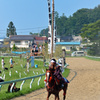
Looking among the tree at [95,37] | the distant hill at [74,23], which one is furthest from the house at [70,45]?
the distant hill at [74,23]

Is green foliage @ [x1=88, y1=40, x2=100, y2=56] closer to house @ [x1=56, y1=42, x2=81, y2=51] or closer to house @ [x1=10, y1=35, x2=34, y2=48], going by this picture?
house @ [x1=56, y1=42, x2=81, y2=51]

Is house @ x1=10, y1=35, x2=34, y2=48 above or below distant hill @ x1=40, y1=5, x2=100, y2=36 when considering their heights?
below

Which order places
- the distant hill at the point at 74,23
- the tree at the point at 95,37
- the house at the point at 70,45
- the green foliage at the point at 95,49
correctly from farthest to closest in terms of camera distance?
1. the distant hill at the point at 74,23
2. the house at the point at 70,45
3. the tree at the point at 95,37
4. the green foliage at the point at 95,49

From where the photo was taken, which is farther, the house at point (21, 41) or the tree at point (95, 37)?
the house at point (21, 41)

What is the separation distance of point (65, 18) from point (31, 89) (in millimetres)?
139306

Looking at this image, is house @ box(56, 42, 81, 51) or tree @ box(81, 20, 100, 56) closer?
tree @ box(81, 20, 100, 56)

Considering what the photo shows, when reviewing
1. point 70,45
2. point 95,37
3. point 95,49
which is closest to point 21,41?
point 70,45

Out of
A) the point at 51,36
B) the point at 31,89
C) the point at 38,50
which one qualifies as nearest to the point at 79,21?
the point at 38,50

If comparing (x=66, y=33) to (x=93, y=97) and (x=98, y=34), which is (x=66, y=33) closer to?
(x=98, y=34)

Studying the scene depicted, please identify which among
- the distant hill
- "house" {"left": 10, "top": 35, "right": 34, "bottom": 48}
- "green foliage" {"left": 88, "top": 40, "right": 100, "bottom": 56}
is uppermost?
the distant hill

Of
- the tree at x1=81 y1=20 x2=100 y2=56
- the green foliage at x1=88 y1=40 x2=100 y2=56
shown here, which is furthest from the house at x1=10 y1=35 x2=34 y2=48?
the green foliage at x1=88 y1=40 x2=100 y2=56

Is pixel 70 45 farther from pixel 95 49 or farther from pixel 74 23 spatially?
pixel 74 23

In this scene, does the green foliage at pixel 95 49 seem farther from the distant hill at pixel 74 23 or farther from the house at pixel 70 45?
the distant hill at pixel 74 23

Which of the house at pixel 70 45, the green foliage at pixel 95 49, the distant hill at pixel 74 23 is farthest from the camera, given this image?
the distant hill at pixel 74 23
